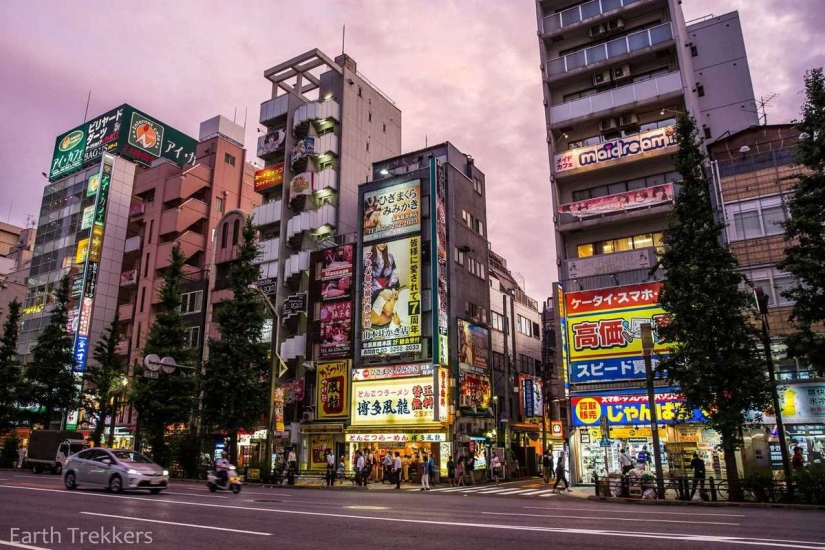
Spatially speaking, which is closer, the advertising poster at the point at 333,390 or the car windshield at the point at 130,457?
the car windshield at the point at 130,457

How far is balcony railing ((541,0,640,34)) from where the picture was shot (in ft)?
114

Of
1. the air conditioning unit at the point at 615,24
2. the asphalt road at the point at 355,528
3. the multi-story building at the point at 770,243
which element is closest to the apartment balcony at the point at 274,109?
the air conditioning unit at the point at 615,24

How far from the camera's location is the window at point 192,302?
5253 cm

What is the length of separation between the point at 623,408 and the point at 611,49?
810 inches

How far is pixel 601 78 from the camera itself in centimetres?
3494

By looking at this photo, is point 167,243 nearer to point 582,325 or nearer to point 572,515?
point 582,325

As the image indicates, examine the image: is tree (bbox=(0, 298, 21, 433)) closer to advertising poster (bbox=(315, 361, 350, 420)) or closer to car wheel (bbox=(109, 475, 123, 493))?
advertising poster (bbox=(315, 361, 350, 420))

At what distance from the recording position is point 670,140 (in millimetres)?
31109

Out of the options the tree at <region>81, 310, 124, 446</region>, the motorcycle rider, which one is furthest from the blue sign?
the motorcycle rider

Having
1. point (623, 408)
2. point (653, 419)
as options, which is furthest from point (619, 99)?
point (653, 419)

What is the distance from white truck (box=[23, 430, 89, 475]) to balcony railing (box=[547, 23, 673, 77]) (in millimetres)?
38371

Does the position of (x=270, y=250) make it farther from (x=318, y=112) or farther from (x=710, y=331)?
(x=710, y=331)

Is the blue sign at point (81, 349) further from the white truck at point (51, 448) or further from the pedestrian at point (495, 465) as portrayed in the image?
the pedestrian at point (495, 465)

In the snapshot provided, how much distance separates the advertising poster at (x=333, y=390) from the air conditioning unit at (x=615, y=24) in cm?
2714
